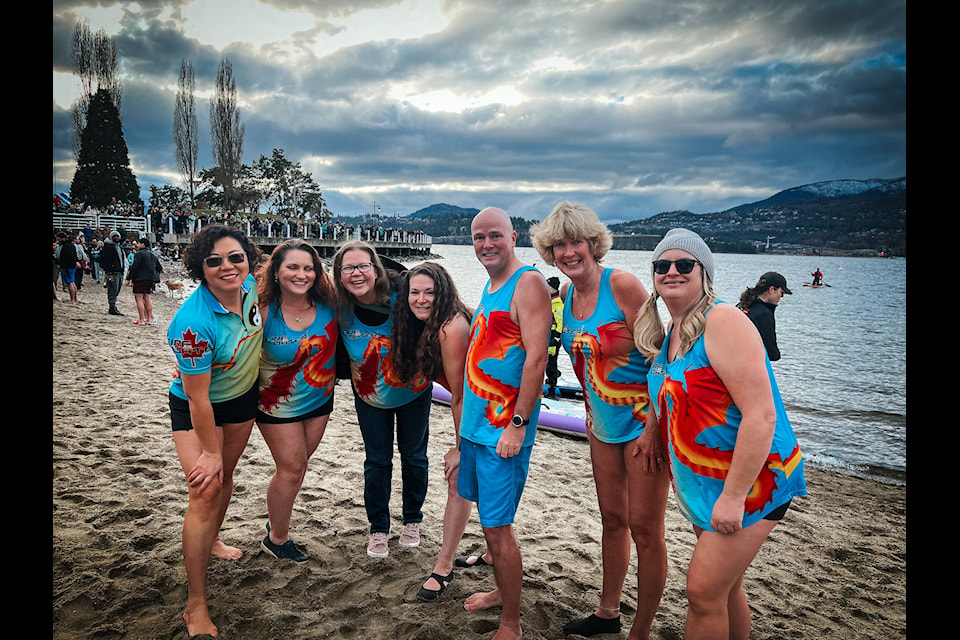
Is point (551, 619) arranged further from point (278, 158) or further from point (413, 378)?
point (278, 158)

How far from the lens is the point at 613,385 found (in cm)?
290

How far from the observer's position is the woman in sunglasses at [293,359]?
3.49 m

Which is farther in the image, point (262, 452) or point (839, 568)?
point (262, 452)

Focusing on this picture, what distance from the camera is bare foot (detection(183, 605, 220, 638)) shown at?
9.82 ft

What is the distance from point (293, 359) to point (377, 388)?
2.06 ft

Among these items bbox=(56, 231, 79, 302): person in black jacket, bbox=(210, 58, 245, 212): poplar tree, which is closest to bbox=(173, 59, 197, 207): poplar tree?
bbox=(210, 58, 245, 212): poplar tree

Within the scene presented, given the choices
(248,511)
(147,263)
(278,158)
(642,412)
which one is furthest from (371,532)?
(278,158)

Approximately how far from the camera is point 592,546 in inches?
176

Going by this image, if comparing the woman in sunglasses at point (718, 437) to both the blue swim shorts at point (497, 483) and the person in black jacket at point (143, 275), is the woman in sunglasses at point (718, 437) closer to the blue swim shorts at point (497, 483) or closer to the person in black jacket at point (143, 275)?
the blue swim shorts at point (497, 483)

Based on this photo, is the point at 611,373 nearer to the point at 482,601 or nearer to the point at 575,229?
the point at 575,229

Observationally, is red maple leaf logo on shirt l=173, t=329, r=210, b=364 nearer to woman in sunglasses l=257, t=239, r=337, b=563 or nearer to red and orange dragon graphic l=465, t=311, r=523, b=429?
woman in sunglasses l=257, t=239, r=337, b=563

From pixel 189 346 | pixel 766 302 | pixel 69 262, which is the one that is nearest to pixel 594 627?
pixel 189 346

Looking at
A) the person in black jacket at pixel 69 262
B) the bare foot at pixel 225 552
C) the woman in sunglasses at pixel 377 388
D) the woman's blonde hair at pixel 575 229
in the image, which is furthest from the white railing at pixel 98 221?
the woman's blonde hair at pixel 575 229
